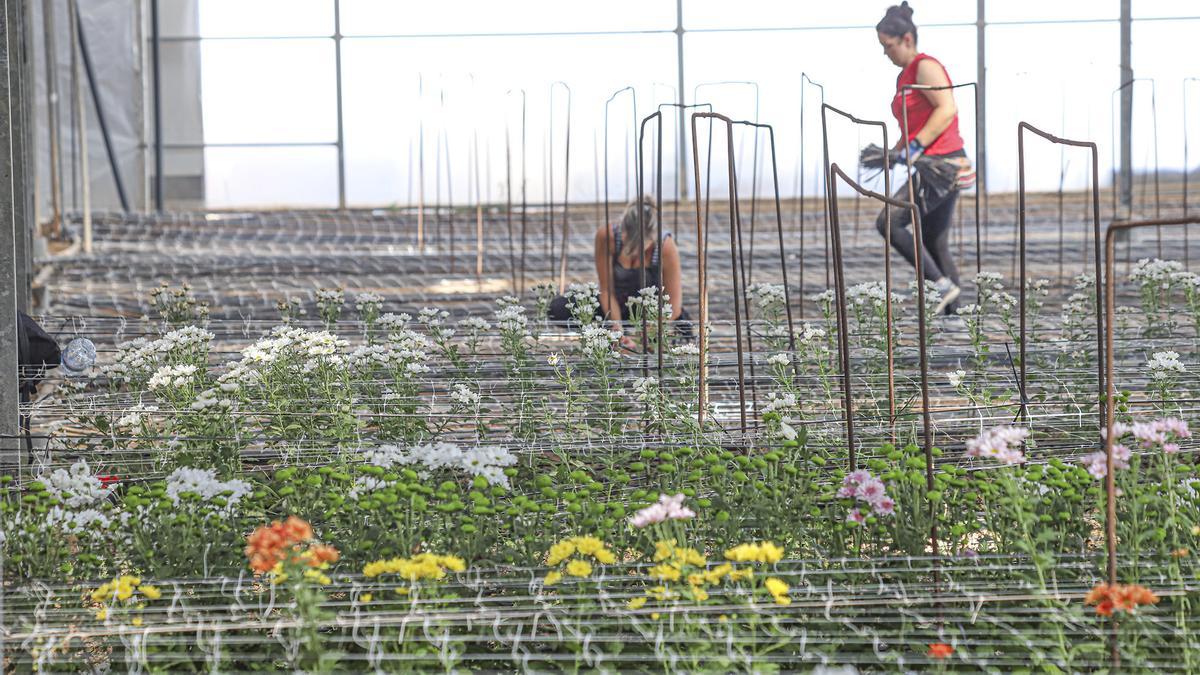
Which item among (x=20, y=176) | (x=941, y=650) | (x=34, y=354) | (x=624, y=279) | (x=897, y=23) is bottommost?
(x=941, y=650)

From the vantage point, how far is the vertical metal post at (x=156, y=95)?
28.9 feet

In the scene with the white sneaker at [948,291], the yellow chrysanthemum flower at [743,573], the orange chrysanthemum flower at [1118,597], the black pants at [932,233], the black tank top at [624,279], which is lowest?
the orange chrysanthemum flower at [1118,597]

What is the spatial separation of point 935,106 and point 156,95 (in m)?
6.40

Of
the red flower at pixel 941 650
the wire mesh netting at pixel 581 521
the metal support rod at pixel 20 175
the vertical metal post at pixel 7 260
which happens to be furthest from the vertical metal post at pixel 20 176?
the red flower at pixel 941 650

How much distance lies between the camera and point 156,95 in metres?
8.80

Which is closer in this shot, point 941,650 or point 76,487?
point 941,650

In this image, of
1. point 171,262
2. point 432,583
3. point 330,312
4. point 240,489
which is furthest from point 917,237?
point 171,262

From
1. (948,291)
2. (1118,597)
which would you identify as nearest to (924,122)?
(948,291)

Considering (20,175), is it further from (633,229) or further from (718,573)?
(718,573)

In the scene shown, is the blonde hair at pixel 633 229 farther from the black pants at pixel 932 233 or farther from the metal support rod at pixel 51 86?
the metal support rod at pixel 51 86

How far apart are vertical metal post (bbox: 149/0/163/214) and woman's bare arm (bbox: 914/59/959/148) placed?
6.38 meters

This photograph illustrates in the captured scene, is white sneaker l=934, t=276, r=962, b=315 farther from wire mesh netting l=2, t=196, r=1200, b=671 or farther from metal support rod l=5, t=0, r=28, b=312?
metal support rod l=5, t=0, r=28, b=312

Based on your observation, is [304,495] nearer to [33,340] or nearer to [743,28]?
[33,340]

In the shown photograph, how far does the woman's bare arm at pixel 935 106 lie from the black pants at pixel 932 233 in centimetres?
16
